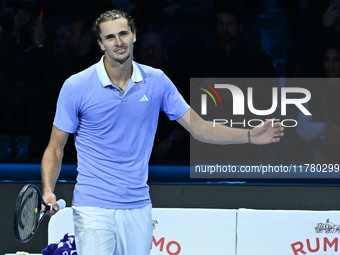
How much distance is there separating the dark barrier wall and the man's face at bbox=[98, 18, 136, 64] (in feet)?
6.75

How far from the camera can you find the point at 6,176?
5.86 metres

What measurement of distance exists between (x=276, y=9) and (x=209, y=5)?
0.52 meters

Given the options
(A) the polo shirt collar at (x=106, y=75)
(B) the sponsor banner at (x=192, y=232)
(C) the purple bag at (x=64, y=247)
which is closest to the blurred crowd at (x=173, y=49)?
(B) the sponsor banner at (x=192, y=232)

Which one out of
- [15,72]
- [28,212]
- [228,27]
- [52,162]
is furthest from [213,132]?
[15,72]

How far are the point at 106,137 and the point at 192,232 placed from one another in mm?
1847

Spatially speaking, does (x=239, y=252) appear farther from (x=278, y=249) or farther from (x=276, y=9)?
(x=276, y=9)

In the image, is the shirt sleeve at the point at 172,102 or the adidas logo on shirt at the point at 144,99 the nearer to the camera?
the adidas logo on shirt at the point at 144,99

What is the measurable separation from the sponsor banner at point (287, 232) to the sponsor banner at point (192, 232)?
101 mm

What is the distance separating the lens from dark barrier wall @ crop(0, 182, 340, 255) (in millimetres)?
5656

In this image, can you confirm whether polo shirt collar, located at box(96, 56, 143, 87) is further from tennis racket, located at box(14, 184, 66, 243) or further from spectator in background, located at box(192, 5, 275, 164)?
spectator in background, located at box(192, 5, 275, 164)

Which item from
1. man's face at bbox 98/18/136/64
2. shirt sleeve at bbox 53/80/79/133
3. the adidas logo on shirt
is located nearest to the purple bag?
shirt sleeve at bbox 53/80/79/133

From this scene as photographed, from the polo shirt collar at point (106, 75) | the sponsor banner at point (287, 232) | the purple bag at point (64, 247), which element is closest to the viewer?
the polo shirt collar at point (106, 75)

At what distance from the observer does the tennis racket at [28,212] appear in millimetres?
3586

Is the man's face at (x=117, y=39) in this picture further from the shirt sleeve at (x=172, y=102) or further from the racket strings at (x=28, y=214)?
the racket strings at (x=28, y=214)
